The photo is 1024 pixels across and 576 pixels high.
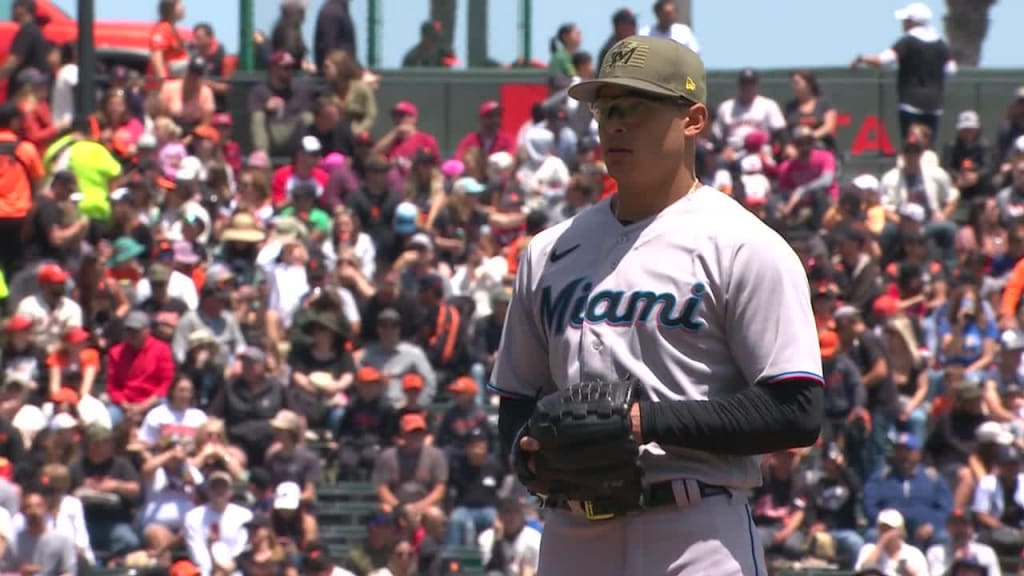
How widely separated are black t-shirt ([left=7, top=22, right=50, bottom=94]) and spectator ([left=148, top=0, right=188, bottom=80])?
3.67 feet

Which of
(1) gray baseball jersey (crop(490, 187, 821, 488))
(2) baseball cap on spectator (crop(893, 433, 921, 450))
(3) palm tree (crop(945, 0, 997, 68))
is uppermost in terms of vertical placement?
(3) palm tree (crop(945, 0, 997, 68))

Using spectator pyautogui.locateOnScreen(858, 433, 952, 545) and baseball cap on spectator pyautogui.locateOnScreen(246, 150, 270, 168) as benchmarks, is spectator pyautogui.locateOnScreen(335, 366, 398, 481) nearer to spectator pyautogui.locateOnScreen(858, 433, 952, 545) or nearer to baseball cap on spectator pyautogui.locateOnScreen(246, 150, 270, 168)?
spectator pyautogui.locateOnScreen(858, 433, 952, 545)

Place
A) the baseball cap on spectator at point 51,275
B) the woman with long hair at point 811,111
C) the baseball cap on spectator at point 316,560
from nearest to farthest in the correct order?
the baseball cap on spectator at point 316,560, the baseball cap on spectator at point 51,275, the woman with long hair at point 811,111

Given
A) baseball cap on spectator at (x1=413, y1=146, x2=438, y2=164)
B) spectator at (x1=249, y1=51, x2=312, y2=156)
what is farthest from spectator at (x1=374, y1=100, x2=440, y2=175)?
spectator at (x1=249, y1=51, x2=312, y2=156)

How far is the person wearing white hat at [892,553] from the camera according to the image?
12055 millimetres

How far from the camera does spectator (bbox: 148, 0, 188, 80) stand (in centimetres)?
1853

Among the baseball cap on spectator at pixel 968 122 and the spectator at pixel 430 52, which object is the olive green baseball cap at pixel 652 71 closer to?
the baseball cap on spectator at pixel 968 122

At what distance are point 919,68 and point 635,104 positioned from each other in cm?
1493

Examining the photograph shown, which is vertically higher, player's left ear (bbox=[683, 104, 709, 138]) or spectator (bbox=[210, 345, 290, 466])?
player's left ear (bbox=[683, 104, 709, 138])

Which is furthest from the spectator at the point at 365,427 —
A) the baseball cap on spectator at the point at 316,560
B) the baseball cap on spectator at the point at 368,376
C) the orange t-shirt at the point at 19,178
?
the orange t-shirt at the point at 19,178

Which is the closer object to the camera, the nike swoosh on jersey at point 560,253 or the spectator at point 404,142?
the nike swoosh on jersey at point 560,253

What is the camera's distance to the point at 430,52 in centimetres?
2102

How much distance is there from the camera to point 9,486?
40.2 feet

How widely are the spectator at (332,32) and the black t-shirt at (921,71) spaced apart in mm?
5070
